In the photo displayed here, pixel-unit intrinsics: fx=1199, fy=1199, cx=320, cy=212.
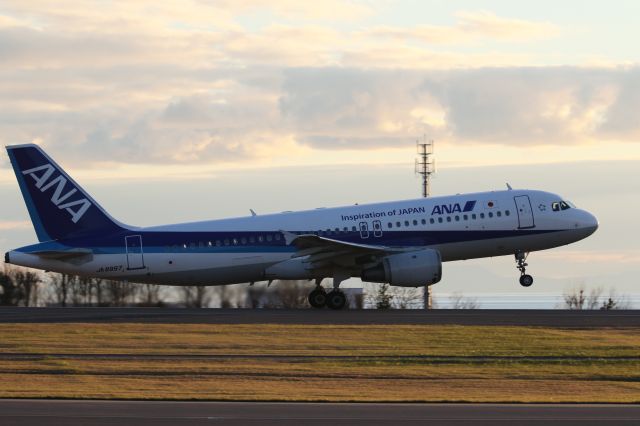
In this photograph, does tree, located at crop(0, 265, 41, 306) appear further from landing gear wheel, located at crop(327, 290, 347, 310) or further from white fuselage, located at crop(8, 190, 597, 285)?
landing gear wheel, located at crop(327, 290, 347, 310)

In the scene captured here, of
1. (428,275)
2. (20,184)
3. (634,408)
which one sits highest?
(20,184)

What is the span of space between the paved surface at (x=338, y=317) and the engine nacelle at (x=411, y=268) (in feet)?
4.06

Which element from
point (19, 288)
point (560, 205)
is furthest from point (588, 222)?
point (19, 288)

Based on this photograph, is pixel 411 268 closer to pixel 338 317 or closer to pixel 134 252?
pixel 338 317

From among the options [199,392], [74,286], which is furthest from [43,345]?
[74,286]

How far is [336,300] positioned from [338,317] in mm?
4290

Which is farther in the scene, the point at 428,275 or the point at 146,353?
the point at 428,275

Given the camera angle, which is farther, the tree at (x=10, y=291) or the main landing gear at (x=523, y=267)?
the tree at (x=10, y=291)

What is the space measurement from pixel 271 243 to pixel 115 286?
11.6 m

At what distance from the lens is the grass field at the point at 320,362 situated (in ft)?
82.2

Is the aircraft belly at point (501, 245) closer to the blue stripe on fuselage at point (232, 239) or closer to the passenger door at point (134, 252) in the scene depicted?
the blue stripe on fuselage at point (232, 239)

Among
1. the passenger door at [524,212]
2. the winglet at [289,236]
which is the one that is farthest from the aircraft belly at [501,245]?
the winglet at [289,236]

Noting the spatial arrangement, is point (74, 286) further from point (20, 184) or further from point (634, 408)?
point (634, 408)

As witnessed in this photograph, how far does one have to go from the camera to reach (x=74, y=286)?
187 ft
